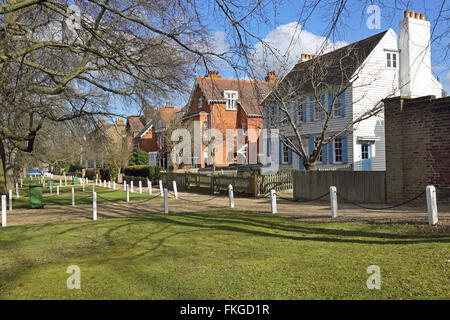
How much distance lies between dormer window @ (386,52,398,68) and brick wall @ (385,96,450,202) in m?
13.0

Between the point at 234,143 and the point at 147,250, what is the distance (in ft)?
107

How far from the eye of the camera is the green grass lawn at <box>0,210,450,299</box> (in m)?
5.50

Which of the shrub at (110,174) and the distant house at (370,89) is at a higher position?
the distant house at (370,89)

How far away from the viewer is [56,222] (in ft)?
44.7

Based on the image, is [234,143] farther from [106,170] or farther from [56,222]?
[56,222]

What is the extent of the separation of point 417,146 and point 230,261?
9392 millimetres

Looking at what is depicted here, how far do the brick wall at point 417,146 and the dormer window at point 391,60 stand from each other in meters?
13.0

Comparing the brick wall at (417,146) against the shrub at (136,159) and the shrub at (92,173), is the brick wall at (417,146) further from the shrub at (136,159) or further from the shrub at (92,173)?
the shrub at (92,173)

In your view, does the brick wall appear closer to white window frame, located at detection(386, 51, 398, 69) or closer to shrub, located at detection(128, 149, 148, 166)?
white window frame, located at detection(386, 51, 398, 69)

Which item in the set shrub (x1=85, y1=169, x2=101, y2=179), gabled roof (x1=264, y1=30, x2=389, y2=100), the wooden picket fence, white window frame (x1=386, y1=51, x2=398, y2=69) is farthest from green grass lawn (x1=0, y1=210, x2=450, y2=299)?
shrub (x1=85, y1=169, x2=101, y2=179)

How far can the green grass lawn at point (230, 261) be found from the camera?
550cm

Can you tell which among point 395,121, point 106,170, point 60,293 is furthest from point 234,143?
point 60,293

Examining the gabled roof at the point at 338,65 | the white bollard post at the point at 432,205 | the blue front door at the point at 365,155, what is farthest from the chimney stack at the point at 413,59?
the white bollard post at the point at 432,205

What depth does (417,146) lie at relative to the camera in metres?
13.4
